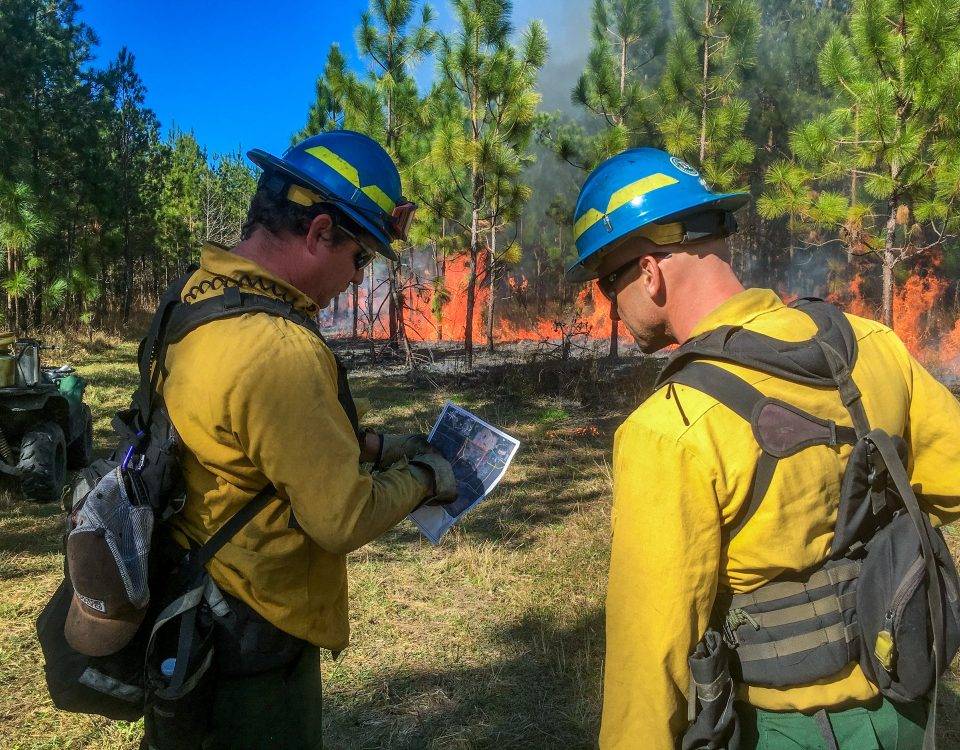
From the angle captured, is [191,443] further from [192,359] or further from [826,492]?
[826,492]

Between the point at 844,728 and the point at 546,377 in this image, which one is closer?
the point at 844,728

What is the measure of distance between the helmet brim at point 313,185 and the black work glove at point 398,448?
0.58 m

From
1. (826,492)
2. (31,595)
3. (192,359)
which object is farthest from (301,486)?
(31,595)

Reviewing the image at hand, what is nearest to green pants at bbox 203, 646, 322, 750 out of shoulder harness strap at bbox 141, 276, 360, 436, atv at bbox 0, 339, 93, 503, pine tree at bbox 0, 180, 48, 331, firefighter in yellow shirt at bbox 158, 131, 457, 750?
firefighter in yellow shirt at bbox 158, 131, 457, 750

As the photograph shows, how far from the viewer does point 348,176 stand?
175 centimetres

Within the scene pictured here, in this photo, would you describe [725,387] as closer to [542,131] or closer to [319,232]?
[319,232]

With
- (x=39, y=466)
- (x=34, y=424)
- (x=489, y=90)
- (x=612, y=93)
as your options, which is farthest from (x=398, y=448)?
(x=612, y=93)

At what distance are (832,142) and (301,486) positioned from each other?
905 centimetres

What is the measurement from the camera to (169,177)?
88.6 ft

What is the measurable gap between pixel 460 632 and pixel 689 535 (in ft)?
9.41

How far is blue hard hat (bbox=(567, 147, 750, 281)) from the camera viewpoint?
1.42 m

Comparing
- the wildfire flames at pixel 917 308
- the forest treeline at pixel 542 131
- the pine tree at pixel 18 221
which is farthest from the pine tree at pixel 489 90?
the wildfire flames at pixel 917 308

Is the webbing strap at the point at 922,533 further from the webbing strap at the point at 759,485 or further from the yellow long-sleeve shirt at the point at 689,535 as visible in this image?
the webbing strap at the point at 759,485

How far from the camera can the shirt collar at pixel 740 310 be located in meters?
1.34
